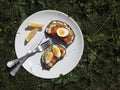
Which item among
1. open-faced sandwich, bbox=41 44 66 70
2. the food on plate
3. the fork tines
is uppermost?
the food on plate

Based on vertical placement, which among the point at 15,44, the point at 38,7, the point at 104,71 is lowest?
the point at 104,71

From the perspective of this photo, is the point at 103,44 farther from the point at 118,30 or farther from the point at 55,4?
the point at 55,4

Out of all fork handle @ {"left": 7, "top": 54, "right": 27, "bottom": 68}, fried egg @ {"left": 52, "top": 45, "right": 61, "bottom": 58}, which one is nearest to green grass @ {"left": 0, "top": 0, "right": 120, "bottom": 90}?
fork handle @ {"left": 7, "top": 54, "right": 27, "bottom": 68}

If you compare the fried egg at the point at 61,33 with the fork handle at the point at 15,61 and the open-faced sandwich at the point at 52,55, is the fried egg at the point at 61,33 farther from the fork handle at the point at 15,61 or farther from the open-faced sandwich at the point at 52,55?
the fork handle at the point at 15,61

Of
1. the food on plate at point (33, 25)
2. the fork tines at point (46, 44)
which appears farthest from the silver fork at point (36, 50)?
the food on plate at point (33, 25)

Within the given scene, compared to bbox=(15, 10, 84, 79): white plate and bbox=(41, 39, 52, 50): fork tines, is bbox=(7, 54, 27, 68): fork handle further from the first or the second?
bbox=(41, 39, 52, 50): fork tines

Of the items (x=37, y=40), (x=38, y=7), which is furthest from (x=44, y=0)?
(x=37, y=40)

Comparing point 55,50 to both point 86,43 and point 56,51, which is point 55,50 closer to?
point 56,51
